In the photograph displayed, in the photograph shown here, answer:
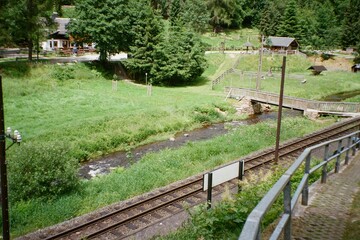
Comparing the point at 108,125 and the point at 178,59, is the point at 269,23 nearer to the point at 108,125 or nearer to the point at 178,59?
the point at 178,59

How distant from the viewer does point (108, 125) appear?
31188mm

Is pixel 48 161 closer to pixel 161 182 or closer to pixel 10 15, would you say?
pixel 161 182

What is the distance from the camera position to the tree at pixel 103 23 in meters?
48.1

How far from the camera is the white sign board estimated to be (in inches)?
488

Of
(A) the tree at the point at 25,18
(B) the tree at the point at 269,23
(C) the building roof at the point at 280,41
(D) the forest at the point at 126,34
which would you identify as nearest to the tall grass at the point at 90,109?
(D) the forest at the point at 126,34

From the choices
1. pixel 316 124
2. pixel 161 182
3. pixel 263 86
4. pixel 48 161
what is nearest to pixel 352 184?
Answer: pixel 161 182

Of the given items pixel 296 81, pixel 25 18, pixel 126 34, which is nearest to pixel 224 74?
pixel 296 81

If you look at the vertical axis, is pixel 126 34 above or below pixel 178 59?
above

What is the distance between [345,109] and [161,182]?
1018 inches

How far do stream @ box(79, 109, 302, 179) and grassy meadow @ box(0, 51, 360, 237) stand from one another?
3.45 ft

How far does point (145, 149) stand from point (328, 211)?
22.3m

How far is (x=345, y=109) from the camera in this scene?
1478 inches

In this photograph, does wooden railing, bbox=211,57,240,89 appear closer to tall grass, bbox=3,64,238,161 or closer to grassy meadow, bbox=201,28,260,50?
tall grass, bbox=3,64,238,161

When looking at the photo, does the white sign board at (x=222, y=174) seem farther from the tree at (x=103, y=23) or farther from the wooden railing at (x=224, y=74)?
the wooden railing at (x=224, y=74)
